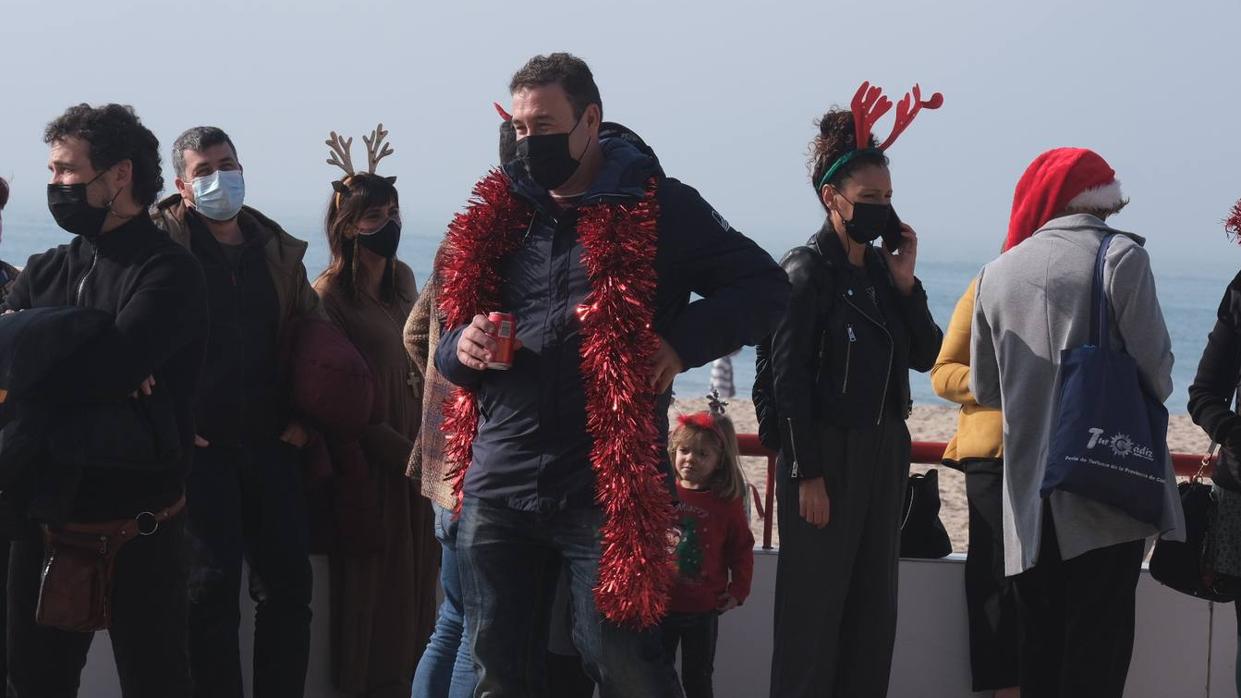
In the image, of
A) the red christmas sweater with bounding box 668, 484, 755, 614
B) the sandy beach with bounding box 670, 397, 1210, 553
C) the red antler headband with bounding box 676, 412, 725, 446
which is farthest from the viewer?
the sandy beach with bounding box 670, 397, 1210, 553

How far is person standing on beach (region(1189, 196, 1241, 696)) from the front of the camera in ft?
15.8

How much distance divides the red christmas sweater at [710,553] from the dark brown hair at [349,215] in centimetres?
138

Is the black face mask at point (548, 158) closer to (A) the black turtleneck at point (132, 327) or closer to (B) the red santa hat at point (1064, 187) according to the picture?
(A) the black turtleneck at point (132, 327)

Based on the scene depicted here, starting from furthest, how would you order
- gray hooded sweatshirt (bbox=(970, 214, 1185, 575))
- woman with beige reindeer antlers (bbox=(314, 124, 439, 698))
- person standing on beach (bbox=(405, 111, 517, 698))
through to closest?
woman with beige reindeer antlers (bbox=(314, 124, 439, 698)) < gray hooded sweatshirt (bbox=(970, 214, 1185, 575)) < person standing on beach (bbox=(405, 111, 517, 698))

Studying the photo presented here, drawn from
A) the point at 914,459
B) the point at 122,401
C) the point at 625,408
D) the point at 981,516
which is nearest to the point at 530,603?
the point at 625,408

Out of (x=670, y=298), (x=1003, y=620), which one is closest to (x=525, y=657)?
(x=670, y=298)

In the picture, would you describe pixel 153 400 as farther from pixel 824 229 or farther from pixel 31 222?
pixel 31 222

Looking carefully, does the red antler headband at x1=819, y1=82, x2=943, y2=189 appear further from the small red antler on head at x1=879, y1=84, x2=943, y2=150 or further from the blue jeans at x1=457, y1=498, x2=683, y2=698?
the blue jeans at x1=457, y1=498, x2=683, y2=698

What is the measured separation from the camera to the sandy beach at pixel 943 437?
540 inches

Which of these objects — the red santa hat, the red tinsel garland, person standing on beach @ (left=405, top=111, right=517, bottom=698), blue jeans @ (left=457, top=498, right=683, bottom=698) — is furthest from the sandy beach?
the red tinsel garland

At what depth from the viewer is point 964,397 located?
538 centimetres

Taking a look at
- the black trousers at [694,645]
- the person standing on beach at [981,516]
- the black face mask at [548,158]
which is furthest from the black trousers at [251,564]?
the person standing on beach at [981,516]

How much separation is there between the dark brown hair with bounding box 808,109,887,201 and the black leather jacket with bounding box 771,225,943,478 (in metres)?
0.20

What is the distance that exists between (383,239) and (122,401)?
65.7 inches
